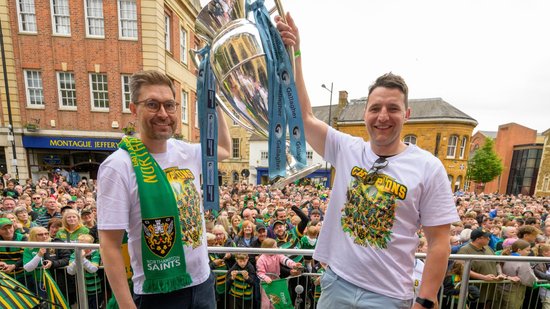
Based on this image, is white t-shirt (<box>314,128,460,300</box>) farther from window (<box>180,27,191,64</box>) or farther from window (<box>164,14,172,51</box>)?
window (<box>180,27,191,64</box>)

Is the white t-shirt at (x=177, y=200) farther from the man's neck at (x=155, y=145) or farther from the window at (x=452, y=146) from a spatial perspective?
the window at (x=452, y=146)

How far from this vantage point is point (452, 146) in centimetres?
2448

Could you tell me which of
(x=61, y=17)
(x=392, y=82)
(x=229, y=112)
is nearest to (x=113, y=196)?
(x=229, y=112)

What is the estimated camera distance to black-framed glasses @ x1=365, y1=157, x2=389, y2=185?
1.44 metres

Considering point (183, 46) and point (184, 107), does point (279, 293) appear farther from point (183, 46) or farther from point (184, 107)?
point (183, 46)

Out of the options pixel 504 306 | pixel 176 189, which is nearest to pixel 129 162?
pixel 176 189

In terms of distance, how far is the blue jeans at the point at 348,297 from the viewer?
54.3 inches

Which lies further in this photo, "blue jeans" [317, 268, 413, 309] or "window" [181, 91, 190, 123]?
"window" [181, 91, 190, 123]

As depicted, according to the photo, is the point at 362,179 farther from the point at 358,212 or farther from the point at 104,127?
the point at 104,127

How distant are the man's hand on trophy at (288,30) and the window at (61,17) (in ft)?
54.8

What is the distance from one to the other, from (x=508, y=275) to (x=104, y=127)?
640 inches

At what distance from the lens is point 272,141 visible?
1489mm

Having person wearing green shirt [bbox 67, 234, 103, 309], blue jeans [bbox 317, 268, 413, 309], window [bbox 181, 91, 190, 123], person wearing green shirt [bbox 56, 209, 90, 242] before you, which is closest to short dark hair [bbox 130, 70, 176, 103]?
blue jeans [bbox 317, 268, 413, 309]

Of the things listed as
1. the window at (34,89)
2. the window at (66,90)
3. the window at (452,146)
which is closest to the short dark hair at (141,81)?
the window at (66,90)
